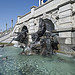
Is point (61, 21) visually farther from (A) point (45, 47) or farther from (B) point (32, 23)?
(B) point (32, 23)

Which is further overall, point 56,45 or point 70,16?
point 56,45

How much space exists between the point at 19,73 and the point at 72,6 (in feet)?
27.0

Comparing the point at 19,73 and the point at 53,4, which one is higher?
the point at 53,4

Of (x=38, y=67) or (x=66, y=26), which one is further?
(x=66, y=26)

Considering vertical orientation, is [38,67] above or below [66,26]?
below

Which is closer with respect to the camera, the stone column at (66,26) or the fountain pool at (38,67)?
the fountain pool at (38,67)

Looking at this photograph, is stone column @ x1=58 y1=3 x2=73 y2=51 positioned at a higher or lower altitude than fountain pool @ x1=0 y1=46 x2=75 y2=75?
higher

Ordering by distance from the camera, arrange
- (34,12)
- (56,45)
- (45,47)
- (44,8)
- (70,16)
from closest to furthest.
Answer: (45,47) < (70,16) < (56,45) < (44,8) < (34,12)

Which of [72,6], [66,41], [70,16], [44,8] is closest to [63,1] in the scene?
[72,6]

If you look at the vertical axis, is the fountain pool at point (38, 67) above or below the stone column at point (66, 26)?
below

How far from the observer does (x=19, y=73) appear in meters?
3.44

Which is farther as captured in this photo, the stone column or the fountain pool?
the stone column

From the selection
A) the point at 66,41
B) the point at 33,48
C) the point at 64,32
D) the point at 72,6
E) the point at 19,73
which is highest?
the point at 72,6

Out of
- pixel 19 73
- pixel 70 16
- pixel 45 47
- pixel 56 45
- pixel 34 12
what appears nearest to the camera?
pixel 19 73
